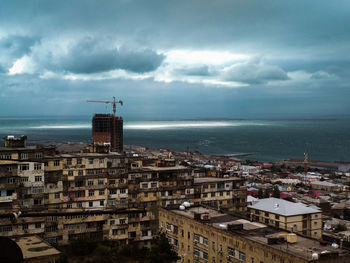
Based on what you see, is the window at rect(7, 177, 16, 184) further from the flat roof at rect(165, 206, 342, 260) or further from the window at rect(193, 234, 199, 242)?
the window at rect(193, 234, 199, 242)

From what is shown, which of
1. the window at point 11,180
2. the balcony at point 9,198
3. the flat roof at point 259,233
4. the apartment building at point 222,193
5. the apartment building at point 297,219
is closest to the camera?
the flat roof at point 259,233

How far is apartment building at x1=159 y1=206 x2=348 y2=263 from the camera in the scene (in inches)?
863

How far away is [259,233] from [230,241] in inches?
84.5

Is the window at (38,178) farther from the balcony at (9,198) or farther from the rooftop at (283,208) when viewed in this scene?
the rooftop at (283,208)

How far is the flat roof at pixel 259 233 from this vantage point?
73.5ft

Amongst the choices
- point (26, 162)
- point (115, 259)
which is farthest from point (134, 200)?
point (26, 162)

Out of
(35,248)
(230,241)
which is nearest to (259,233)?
(230,241)

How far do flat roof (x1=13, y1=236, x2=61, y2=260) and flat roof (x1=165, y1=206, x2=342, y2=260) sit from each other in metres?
10.1

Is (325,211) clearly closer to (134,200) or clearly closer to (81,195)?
(134,200)

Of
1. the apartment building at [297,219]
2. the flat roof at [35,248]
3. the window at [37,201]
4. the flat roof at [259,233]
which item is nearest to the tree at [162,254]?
the flat roof at [259,233]

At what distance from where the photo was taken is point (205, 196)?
142 ft

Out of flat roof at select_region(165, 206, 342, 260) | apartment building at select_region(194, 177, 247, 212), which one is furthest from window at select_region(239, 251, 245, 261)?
apartment building at select_region(194, 177, 247, 212)

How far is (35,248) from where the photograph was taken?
2697 cm

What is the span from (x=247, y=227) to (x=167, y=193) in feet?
50.1
